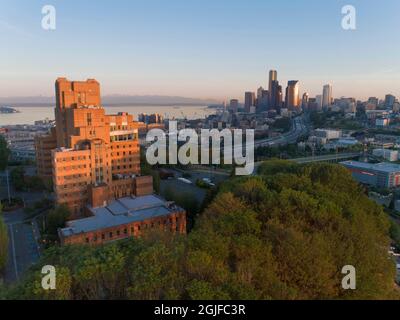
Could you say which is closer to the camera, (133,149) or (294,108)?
(133,149)

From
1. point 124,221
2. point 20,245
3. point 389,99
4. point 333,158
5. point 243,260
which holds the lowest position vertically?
point 20,245

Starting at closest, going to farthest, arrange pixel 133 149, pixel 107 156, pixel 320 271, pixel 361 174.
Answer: pixel 320 271
pixel 107 156
pixel 133 149
pixel 361 174

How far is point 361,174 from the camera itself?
65.8 feet

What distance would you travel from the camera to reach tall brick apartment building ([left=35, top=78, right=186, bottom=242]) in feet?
37.0

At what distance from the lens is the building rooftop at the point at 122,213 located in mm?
9500

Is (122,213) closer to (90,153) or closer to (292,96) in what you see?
(90,153)

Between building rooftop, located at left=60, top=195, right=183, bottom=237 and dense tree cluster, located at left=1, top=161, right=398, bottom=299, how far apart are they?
4.21 meters

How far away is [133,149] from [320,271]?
35.5 ft

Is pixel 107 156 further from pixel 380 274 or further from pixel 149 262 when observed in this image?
pixel 380 274

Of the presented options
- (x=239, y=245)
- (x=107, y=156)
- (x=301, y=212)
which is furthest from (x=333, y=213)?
(x=107, y=156)

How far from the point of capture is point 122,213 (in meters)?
10.5

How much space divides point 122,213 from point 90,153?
2747 mm

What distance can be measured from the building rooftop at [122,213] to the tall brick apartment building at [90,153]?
199mm

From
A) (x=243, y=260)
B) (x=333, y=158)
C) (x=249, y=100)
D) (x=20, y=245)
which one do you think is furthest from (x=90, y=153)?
(x=249, y=100)
